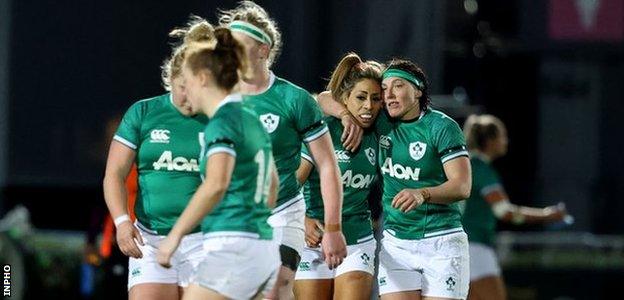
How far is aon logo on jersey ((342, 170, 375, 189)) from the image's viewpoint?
968 centimetres

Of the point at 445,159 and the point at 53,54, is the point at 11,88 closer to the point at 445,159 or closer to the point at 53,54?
the point at 53,54

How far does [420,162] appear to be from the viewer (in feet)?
31.3

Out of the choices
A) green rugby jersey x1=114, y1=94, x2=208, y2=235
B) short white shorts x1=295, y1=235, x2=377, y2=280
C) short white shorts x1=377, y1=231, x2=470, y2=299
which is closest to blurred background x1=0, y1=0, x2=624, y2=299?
short white shorts x1=295, y1=235, x2=377, y2=280

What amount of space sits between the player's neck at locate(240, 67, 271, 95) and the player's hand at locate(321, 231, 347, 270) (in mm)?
844

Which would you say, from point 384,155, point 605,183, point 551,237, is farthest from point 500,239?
point 384,155

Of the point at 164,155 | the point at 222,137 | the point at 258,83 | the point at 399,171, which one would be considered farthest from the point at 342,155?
the point at 222,137

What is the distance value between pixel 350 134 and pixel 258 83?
800 mm

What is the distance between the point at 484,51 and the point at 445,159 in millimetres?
8776

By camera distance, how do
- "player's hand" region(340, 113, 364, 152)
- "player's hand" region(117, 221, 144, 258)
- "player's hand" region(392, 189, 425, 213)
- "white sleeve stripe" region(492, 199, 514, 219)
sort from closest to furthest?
"player's hand" region(117, 221, 144, 258), "player's hand" region(392, 189, 425, 213), "player's hand" region(340, 113, 364, 152), "white sleeve stripe" region(492, 199, 514, 219)

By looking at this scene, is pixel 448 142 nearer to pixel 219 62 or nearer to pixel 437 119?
pixel 437 119

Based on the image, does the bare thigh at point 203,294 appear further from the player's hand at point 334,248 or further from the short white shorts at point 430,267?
the short white shorts at point 430,267

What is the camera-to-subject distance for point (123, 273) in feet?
41.3

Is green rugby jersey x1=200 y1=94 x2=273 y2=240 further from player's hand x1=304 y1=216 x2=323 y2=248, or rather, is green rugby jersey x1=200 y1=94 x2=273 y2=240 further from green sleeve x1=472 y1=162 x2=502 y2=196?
green sleeve x1=472 y1=162 x2=502 y2=196

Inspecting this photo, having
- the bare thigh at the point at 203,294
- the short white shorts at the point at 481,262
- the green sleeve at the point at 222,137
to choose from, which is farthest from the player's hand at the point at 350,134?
the short white shorts at the point at 481,262
